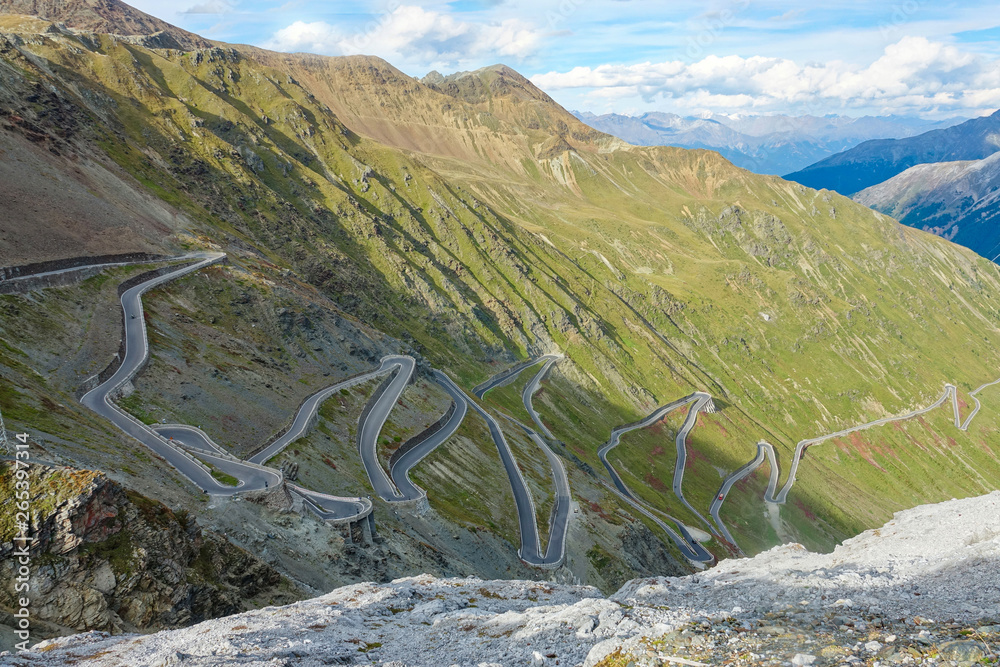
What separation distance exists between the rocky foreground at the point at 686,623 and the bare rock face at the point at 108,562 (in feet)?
10.4

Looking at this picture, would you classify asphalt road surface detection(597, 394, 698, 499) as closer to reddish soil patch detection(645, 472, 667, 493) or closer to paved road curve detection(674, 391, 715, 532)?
paved road curve detection(674, 391, 715, 532)

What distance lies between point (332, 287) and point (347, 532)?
101 m

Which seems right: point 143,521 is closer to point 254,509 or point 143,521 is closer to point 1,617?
point 1,617

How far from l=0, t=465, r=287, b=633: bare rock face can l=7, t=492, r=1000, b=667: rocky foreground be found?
3155 mm

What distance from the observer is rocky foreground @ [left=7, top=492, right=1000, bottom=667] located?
16.8 meters

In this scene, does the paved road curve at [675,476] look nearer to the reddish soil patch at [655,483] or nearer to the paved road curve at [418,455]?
the reddish soil patch at [655,483]

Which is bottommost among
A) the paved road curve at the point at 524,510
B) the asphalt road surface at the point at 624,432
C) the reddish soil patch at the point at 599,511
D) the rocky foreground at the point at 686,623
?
the asphalt road surface at the point at 624,432

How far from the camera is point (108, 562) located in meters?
25.8

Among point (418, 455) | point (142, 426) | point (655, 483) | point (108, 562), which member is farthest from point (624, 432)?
point (108, 562)

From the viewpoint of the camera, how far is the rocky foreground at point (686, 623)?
1676 centimetres

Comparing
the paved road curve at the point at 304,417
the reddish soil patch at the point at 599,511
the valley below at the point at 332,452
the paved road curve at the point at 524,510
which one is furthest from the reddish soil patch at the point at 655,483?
the paved road curve at the point at 304,417

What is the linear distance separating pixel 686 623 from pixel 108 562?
25.0 meters

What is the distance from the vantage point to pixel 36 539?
24078mm

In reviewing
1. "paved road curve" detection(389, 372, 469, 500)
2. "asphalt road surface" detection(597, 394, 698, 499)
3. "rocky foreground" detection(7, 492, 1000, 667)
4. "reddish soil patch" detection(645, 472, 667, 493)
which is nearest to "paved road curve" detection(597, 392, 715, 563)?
"asphalt road surface" detection(597, 394, 698, 499)
